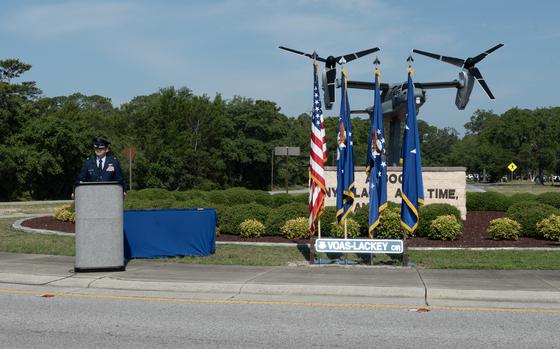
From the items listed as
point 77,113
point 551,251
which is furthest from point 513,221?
point 77,113

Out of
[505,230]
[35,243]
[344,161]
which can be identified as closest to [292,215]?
[344,161]

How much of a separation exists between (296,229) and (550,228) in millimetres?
6352

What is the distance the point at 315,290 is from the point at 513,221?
8.82m

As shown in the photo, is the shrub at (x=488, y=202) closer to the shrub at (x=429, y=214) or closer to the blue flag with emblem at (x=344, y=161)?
the shrub at (x=429, y=214)

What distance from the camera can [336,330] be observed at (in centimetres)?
718

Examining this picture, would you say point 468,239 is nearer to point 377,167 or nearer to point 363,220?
→ point 363,220

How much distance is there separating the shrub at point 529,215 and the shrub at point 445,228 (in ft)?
5.91

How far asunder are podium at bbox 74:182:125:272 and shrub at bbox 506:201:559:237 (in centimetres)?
1092

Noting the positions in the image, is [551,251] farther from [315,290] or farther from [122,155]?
[122,155]

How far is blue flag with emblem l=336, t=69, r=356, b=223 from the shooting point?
41.3 feet

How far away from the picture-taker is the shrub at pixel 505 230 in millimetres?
16078

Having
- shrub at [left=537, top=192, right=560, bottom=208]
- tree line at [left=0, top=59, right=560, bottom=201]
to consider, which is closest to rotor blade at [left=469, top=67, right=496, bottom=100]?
shrub at [left=537, top=192, right=560, bottom=208]

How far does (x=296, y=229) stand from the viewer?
16359mm

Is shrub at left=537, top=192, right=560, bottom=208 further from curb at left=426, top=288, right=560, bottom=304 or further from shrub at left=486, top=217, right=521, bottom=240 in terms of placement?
curb at left=426, top=288, right=560, bottom=304
